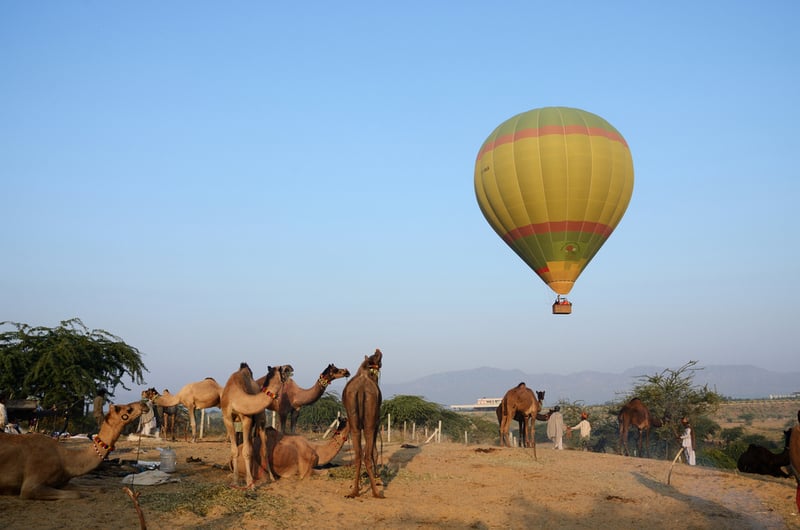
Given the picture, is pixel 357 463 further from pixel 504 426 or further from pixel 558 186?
pixel 558 186

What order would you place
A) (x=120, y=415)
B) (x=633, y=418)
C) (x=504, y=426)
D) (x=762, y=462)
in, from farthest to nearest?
(x=633, y=418) < (x=504, y=426) < (x=762, y=462) < (x=120, y=415)

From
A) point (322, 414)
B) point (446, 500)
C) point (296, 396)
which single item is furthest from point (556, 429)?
point (322, 414)

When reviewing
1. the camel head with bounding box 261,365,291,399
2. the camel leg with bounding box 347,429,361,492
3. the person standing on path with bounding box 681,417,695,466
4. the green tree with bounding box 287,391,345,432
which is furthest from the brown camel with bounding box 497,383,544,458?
the green tree with bounding box 287,391,345,432

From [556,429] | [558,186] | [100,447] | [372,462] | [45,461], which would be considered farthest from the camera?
[558,186]

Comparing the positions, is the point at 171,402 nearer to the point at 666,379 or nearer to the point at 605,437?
the point at 666,379

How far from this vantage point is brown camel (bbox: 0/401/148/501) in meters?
11.4

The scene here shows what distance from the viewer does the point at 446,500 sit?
1448cm

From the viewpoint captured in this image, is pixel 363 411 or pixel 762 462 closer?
pixel 363 411

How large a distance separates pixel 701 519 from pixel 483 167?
2455 cm

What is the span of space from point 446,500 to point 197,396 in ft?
25.0

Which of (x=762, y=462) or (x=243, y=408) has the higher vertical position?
(x=243, y=408)

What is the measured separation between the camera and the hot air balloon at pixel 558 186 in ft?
108

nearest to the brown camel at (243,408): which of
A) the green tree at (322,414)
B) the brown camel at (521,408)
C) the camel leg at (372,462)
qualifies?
the camel leg at (372,462)

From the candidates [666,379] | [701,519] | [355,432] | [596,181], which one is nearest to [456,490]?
[355,432]
